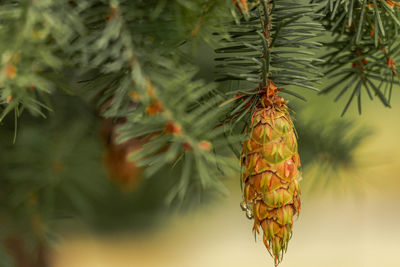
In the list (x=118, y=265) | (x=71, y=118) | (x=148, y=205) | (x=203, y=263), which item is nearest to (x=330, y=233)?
(x=203, y=263)

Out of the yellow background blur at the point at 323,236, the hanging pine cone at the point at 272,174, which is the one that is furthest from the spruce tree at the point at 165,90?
the yellow background blur at the point at 323,236

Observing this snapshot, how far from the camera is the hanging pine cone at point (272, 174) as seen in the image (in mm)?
141

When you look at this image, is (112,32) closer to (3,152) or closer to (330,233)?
(3,152)

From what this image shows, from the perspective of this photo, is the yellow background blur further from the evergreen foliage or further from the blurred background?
the evergreen foliage

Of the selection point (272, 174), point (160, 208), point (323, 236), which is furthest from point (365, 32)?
point (323, 236)

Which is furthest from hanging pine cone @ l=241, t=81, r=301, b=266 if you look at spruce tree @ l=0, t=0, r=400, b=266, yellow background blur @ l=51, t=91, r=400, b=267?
yellow background blur @ l=51, t=91, r=400, b=267

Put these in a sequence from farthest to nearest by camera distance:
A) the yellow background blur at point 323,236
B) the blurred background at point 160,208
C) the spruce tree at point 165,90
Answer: the yellow background blur at point 323,236 → the blurred background at point 160,208 → the spruce tree at point 165,90

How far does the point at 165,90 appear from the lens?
108 millimetres

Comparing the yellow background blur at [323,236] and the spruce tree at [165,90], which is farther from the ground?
the spruce tree at [165,90]

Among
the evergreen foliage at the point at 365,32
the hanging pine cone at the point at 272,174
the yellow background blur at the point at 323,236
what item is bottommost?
the yellow background blur at the point at 323,236

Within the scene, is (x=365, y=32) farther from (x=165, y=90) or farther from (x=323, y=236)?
(x=323, y=236)

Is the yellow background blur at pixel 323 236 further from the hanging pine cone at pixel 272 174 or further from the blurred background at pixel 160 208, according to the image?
the hanging pine cone at pixel 272 174

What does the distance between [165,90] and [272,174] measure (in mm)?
54

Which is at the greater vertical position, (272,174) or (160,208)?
(272,174)
